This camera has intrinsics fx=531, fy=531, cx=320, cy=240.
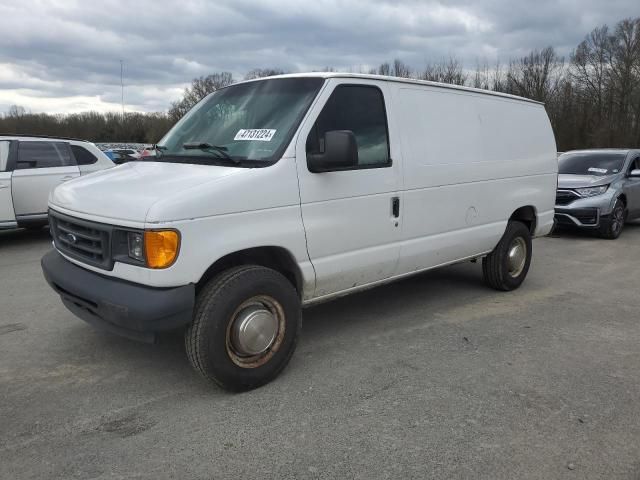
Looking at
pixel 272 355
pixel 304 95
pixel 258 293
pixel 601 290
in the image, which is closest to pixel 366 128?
pixel 304 95

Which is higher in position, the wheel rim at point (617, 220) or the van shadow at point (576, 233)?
the wheel rim at point (617, 220)

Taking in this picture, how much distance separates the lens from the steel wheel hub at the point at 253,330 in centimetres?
343

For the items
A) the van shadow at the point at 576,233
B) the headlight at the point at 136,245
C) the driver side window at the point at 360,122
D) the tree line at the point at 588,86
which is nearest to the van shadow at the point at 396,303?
the driver side window at the point at 360,122

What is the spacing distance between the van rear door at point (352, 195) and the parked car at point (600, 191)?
6.98 m

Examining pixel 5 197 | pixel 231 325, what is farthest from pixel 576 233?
pixel 5 197

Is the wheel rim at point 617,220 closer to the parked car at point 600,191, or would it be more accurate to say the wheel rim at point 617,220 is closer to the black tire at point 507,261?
the parked car at point 600,191

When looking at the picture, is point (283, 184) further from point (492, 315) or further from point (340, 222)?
point (492, 315)

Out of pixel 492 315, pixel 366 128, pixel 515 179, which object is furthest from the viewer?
pixel 515 179

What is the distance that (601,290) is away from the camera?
6207 millimetres

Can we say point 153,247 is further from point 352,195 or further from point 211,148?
point 352,195

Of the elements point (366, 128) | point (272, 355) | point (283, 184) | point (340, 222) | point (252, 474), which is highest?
point (366, 128)

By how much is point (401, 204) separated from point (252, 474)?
2467 millimetres

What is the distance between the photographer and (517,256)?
20.0ft

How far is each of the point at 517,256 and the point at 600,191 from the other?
5.24 meters
